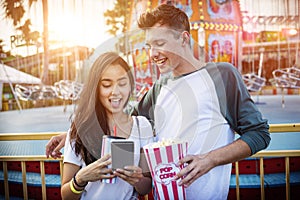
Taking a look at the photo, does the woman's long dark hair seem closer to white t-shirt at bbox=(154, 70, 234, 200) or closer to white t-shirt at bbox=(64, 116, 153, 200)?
white t-shirt at bbox=(64, 116, 153, 200)

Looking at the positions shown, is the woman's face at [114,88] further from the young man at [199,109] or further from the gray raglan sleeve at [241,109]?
the gray raglan sleeve at [241,109]

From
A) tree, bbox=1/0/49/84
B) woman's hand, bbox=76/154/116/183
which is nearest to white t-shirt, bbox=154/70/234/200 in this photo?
woman's hand, bbox=76/154/116/183

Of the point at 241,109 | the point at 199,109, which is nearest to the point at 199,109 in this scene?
the point at 199,109

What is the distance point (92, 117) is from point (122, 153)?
19 centimetres

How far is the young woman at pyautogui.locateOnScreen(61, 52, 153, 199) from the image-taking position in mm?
956

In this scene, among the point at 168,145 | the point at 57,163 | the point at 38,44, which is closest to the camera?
the point at 168,145

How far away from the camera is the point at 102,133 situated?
1066mm

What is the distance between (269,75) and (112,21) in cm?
90

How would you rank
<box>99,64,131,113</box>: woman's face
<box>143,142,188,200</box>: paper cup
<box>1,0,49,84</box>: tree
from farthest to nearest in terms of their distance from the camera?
A: <box>1,0,49,84</box>: tree
<box>99,64,131,113</box>: woman's face
<box>143,142,188,200</box>: paper cup

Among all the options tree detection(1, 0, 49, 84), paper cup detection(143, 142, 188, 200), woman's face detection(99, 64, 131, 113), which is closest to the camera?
paper cup detection(143, 142, 188, 200)

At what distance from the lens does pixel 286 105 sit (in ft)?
4.80

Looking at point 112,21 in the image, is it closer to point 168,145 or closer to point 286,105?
point 168,145

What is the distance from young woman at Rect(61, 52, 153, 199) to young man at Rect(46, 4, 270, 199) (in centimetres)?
10

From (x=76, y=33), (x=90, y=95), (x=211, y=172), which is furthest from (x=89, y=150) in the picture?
(x=76, y=33)
